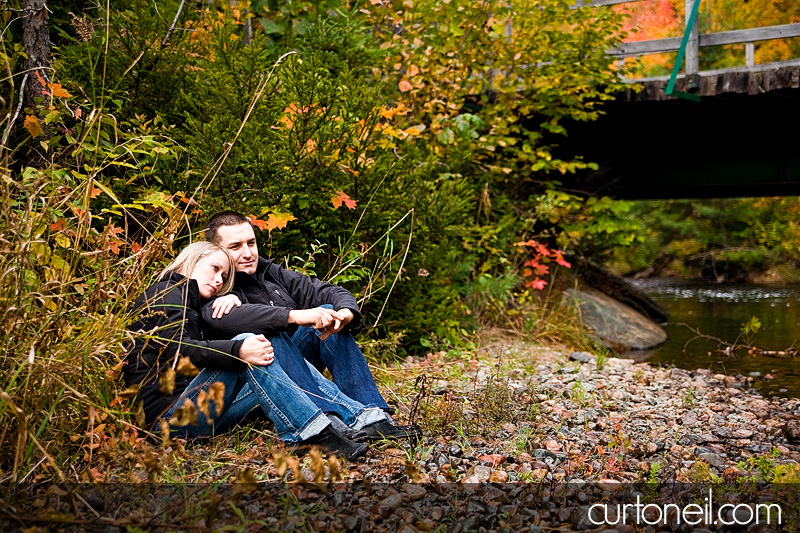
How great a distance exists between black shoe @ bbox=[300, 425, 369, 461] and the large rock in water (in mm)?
5597

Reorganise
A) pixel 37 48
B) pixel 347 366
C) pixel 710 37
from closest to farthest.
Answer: pixel 347 366, pixel 37 48, pixel 710 37

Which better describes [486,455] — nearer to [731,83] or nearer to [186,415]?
[186,415]

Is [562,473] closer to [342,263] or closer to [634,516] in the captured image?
[634,516]

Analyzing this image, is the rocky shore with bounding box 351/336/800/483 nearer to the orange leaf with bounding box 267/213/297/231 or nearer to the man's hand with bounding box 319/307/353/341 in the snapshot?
the man's hand with bounding box 319/307/353/341

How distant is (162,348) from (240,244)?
80 cm

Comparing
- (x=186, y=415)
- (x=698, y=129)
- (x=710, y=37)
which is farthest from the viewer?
(x=698, y=129)

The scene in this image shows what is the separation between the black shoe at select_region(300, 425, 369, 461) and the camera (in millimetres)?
3139

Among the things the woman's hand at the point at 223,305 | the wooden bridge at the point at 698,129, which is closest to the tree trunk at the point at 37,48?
the woman's hand at the point at 223,305

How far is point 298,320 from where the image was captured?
3.41 meters

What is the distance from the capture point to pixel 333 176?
17.3 ft

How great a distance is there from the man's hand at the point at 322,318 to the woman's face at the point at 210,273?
0.42 m

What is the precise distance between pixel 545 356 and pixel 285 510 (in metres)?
4.52

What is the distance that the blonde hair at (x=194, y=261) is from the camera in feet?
11.2

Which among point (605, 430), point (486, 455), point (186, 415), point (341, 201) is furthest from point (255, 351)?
point (341, 201)
